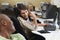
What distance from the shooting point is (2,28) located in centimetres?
159

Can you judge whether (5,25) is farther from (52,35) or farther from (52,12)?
(52,12)

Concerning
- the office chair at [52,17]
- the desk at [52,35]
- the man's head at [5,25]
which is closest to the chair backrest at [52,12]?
the office chair at [52,17]

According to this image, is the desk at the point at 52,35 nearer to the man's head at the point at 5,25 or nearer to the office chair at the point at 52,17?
the office chair at the point at 52,17

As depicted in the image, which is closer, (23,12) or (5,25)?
(5,25)

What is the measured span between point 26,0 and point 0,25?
478cm

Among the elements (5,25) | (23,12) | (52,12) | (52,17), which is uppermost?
(5,25)

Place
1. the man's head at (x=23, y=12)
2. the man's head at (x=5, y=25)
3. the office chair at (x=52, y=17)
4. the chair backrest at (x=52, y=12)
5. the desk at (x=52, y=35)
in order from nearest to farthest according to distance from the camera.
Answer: the man's head at (x=5, y=25), the desk at (x=52, y=35), the man's head at (x=23, y=12), the office chair at (x=52, y=17), the chair backrest at (x=52, y=12)

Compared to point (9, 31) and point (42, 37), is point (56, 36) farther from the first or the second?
point (9, 31)

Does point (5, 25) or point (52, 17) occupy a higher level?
point (5, 25)

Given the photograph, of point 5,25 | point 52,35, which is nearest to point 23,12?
point 52,35

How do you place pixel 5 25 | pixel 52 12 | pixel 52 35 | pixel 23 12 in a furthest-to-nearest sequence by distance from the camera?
pixel 52 12 → pixel 23 12 → pixel 52 35 → pixel 5 25

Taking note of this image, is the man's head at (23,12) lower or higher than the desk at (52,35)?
higher

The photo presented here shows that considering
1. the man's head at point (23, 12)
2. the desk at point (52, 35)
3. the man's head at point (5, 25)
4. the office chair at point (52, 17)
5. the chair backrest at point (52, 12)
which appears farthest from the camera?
the chair backrest at point (52, 12)

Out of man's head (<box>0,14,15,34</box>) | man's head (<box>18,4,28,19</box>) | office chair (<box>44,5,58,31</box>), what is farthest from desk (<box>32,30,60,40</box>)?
man's head (<box>0,14,15,34</box>)
